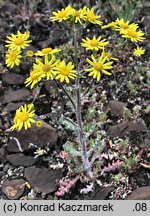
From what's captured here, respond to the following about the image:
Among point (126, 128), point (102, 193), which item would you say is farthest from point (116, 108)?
point (102, 193)

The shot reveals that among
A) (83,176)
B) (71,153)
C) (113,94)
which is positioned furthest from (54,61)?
(113,94)

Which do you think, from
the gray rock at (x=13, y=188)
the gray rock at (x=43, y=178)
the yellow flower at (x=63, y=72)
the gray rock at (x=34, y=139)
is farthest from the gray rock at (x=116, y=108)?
the yellow flower at (x=63, y=72)

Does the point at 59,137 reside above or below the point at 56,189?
above

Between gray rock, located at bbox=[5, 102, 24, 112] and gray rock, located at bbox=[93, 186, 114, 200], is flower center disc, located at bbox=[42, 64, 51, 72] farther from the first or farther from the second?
gray rock, located at bbox=[5, 102, 24, 112]

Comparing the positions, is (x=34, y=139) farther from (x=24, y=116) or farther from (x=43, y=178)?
(x=24, y=116)

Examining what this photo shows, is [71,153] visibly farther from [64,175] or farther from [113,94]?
[113,94]

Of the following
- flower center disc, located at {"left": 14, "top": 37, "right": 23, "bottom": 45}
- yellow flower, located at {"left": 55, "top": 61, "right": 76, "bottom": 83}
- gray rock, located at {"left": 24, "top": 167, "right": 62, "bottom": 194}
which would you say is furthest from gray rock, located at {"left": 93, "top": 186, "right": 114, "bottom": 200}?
flower center disc, located at {"left": 14, "top": 37, "right": 23, "bottom": 45}
